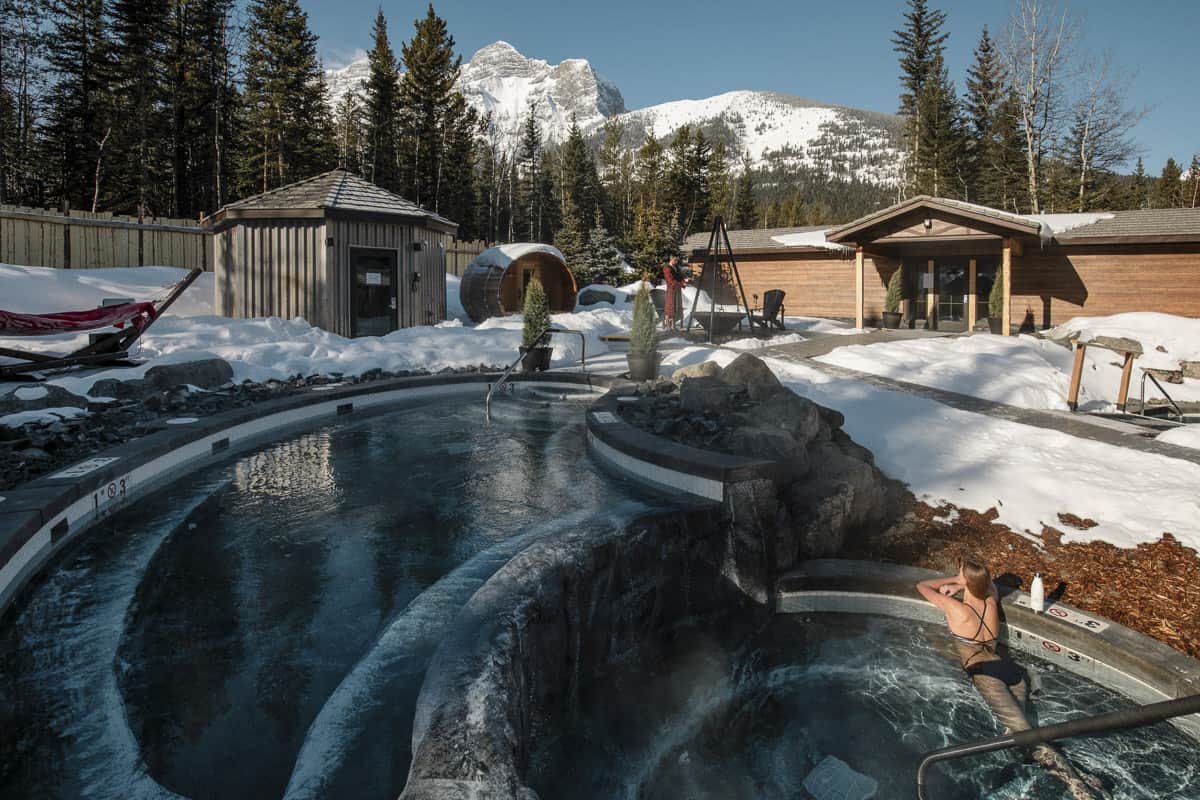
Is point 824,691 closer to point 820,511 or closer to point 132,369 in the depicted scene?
point 820,511

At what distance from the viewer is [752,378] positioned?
24.9 feet

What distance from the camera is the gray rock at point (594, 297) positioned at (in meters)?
25.1

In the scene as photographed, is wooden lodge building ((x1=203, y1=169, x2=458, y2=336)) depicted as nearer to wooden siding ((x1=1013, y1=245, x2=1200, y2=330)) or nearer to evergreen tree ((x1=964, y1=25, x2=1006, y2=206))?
wooden siding ((x1=1013, y1=245, x2=1200, y2=330))

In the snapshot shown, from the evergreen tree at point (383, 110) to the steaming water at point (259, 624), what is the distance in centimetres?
3222

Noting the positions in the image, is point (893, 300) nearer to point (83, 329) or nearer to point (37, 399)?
point (83, 329)

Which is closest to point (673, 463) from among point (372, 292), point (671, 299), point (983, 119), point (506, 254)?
point (372, 292)

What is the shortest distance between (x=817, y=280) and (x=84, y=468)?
20520mm

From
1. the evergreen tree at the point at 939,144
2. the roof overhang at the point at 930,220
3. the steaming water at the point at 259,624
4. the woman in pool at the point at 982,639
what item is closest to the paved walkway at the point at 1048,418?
the woman in pool at the point at 982,639

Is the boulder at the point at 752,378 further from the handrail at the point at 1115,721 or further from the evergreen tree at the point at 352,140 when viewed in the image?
the evergreen tree at the point at 352,140

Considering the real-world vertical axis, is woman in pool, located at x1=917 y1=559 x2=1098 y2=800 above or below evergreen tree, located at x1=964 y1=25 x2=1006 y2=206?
below

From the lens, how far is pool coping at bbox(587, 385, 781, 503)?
4.82m

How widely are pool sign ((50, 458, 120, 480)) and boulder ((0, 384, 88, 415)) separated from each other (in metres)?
2.62

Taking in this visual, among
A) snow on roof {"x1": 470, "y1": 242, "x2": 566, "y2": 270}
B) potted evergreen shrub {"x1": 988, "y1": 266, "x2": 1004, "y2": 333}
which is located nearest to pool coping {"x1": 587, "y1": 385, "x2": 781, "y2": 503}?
snow on roof {"x1": 470, "y1": 242, "x2": 566, "y2": 270}

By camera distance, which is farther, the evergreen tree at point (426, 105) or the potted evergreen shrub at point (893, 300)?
the evergreen tree at point (426, 105)
